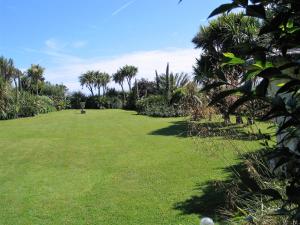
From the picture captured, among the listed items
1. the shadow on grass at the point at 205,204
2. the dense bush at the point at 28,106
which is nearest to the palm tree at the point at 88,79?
the dense bush at the point at 28,106

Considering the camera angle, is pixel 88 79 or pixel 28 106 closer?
pixel 28 106

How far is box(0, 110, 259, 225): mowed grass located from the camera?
6520 mm

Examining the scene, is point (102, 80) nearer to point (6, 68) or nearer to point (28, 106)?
point (6, 68)

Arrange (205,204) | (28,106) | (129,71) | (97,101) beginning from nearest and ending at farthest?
(205,204) < (28,106) < (97,101) < (129,71)

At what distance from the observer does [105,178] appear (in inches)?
360

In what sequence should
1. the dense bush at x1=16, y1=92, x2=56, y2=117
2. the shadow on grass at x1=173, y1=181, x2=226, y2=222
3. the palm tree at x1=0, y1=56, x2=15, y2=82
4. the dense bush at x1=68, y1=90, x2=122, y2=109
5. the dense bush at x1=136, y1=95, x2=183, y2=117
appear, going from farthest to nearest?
the dense bush at x1=68, y1=90, x2=122, y2=109, the palm tree at x1=0, y1=56, x2=15, y2=82, the dense bush at x1=16, y1=92, x2=56, y2=117, the dense bush at x1=136, y1=95, x2=183, y2=117, the shadow on grass at x1=173, y1=181, x2=226, y2=222

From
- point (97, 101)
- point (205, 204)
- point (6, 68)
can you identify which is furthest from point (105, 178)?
point (97, 101)

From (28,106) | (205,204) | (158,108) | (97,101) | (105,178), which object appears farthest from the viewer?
(97,101)

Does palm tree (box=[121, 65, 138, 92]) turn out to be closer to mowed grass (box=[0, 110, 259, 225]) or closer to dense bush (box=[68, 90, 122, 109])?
dense bush (box=[68, 90, 122, 109])

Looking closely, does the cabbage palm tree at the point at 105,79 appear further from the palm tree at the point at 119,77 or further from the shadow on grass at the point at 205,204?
the shadow on grass at the point at 205,204

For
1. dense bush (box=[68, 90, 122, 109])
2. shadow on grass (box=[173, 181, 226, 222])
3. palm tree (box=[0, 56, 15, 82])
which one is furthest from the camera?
dense bush (box=[68, 90, 122, 109])

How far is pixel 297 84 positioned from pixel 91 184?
26.5 feet

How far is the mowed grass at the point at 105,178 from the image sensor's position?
21.4 ft

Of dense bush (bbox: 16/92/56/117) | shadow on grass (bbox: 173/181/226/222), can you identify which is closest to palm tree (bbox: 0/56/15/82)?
dense bush (bbox: 16/92/56/117)
